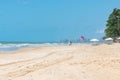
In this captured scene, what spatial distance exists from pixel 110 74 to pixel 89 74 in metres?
0.81

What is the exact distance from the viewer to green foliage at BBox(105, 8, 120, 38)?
251ft

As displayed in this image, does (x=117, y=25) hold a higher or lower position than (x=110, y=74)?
higher

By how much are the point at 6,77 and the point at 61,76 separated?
2269 mm

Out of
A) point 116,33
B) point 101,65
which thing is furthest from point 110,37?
point 101,65

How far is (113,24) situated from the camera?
7706 centimetres

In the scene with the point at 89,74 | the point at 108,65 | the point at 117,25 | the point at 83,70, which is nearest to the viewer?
the point at 89,74

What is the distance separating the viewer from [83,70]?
543 inches

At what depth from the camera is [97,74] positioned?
12961 mm

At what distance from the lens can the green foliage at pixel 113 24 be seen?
76375 mm

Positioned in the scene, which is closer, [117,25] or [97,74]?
[97,74]

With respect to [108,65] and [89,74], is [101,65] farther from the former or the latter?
[89,74]

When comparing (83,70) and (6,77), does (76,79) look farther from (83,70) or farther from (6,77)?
(6,77)

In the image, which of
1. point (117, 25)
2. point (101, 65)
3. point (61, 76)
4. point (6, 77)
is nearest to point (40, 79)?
point (61, 76)

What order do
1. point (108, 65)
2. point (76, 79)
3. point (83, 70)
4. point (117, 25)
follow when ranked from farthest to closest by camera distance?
1. point (117, 25)
2. point (108, 65)
3. point (83, 70)
4. point (76, 79)
